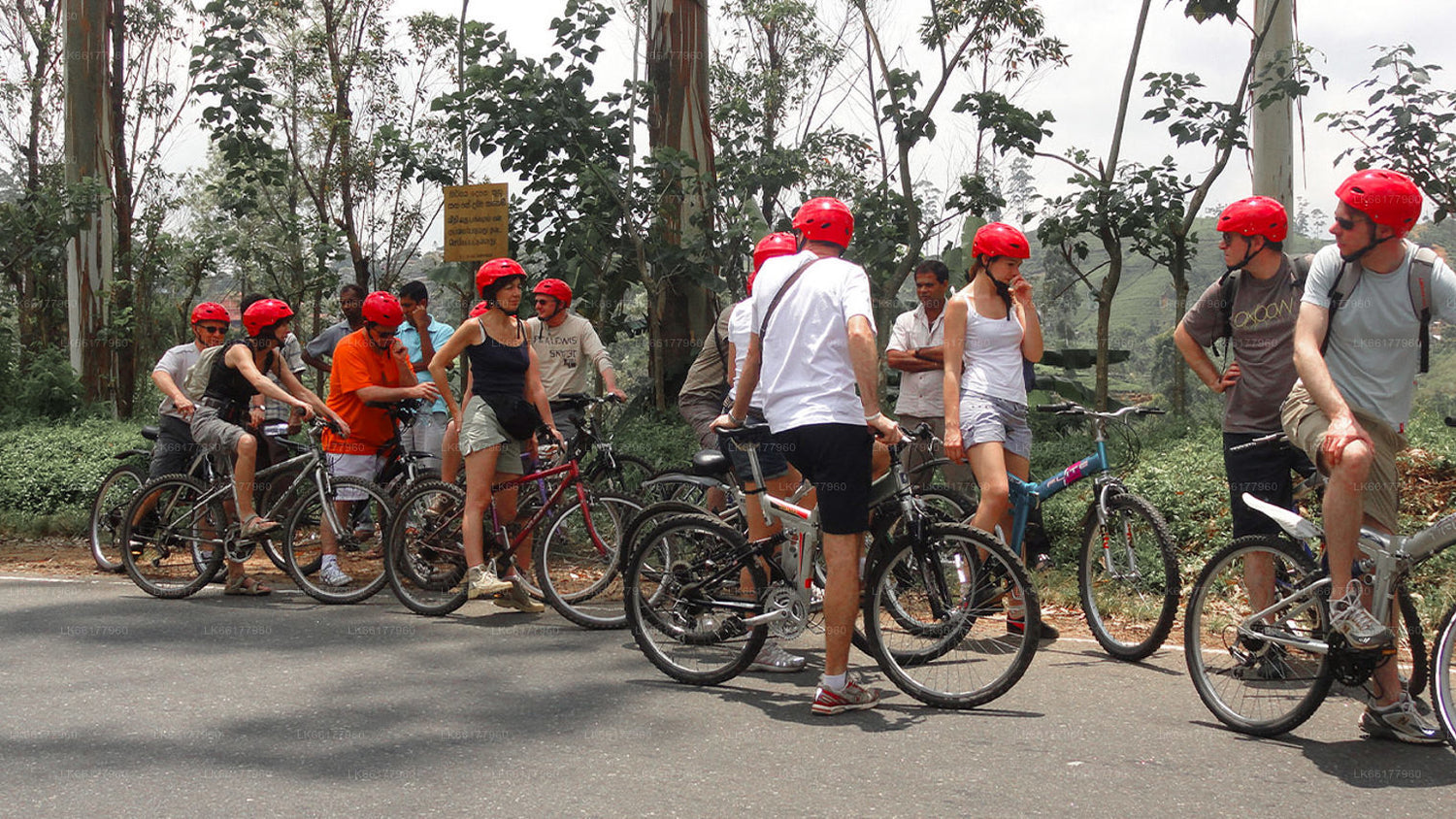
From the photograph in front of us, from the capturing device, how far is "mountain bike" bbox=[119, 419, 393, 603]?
8852 millimetres

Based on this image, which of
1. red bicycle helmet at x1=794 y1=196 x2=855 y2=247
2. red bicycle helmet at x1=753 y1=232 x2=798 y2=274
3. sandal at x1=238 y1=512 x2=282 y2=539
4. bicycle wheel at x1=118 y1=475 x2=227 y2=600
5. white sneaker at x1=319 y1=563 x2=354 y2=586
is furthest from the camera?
bicycle wheel at x1=118 y1=475 x2=227 y2=600

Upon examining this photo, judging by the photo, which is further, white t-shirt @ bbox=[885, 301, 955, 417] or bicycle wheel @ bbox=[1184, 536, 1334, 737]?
white t-shirt @ bbox=[885, 301, 955, 417]

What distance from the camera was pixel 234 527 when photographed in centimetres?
910

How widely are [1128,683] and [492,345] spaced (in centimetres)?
412

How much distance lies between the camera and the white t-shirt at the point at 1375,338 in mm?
5094

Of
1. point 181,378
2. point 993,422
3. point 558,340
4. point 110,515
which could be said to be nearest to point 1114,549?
point 993,422

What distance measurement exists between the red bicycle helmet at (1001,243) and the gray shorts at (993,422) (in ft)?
2.44

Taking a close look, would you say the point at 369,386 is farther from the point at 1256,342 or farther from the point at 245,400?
the point at 1256,342

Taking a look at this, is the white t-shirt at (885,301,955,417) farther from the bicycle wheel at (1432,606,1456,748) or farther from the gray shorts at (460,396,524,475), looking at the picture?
the bicycle wheel at (1432,606,1456,748)

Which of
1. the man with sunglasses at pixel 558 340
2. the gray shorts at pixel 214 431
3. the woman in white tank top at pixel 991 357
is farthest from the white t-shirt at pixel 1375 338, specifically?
the gray shorts at pixel 214 431

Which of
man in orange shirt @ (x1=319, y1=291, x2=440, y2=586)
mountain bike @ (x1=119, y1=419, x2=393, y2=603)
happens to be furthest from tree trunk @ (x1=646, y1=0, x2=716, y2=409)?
mountain bike @ (x1=119, y1=419, x2=393, y2=603)

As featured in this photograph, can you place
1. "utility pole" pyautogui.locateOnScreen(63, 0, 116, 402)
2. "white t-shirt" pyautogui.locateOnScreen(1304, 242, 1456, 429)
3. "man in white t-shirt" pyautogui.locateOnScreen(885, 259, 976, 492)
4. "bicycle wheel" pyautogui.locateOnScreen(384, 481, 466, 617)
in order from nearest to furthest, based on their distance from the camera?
"white t-shirt" pyautogui.locateOnScreen(1304, 242, 1456, 429), "bicycle wheel" pyautogui.locateOnScreen(384, 481, 466, 617), "man in white t-shirt" pyautogui.locateOnScreen(885, 259, 976, 492), "utility pole" pyautogui.locateOnScreen(63, 0, 116, 402)

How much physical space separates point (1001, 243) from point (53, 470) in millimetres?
10733

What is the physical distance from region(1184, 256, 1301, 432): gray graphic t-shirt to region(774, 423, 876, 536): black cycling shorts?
1732mm
